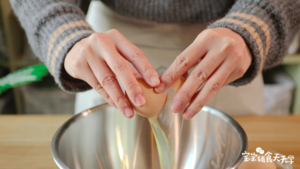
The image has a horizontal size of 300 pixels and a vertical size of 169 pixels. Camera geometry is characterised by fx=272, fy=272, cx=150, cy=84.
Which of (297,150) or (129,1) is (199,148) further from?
(129,1)

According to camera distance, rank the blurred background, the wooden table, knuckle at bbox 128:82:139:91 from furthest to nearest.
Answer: the blurred background → the wooden table → knuckle at bbox 128:82:139:91

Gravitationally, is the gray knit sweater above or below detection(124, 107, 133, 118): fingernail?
above

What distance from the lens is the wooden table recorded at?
567 millimetres

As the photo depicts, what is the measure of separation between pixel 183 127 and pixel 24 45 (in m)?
1.17

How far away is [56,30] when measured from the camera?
20.6 inches

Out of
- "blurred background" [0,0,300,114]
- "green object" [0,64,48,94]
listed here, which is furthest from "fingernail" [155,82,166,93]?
"blurred background" [0,0,300,114]

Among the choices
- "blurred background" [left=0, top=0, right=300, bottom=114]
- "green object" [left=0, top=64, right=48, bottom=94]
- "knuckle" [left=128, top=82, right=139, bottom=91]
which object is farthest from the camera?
"blurred background" [left=0, top=0, right=300, bottom=114]

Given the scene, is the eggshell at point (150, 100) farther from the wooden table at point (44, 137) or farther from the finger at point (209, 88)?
the wooden table at point (44, 137)

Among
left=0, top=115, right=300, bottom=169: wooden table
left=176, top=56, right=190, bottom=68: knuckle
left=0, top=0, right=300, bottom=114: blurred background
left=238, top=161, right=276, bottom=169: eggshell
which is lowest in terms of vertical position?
left=0, top=0, right=300, bottom=114: blurred background

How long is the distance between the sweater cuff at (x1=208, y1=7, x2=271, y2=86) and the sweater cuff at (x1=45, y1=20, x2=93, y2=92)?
0.24m

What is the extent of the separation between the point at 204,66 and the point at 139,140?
0.26m

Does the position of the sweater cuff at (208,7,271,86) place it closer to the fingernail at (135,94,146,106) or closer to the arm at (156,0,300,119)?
the arm at (156,0,300,119)

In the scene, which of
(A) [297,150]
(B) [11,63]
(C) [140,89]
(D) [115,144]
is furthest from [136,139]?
(B) [11,63]

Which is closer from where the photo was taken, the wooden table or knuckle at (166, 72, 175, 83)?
knuckle at (166, 72, 175, 83)
